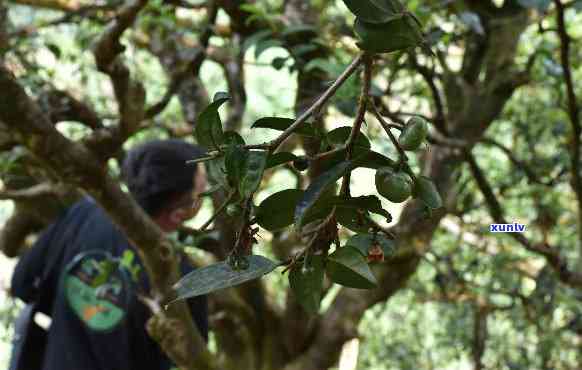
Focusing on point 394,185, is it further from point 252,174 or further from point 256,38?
point 256,38

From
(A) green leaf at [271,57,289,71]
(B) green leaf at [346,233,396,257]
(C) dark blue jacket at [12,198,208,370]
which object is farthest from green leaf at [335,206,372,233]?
(C) dark blue jacket at [12,198,208,370]

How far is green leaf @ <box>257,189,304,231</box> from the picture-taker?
0.40m

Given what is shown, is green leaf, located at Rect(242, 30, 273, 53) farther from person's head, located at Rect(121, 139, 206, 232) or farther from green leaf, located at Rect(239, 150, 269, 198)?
green leaf, located at Rect(239, 150, 269, 198)

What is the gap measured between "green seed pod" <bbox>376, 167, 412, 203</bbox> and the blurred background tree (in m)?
0.62

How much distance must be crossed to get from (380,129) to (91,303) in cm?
81

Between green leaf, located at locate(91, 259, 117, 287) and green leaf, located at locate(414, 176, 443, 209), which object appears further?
green leaf, located at locate(91, 259, 117, 287)

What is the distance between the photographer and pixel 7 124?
92 cm

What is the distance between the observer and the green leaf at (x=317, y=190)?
35cm

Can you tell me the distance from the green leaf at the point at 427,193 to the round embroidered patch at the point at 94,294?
3.28 feet

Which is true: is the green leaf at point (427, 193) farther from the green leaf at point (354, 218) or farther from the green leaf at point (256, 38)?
the green leaf at point (256, 38)

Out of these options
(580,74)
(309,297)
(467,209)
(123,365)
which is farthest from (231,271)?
(580,74)

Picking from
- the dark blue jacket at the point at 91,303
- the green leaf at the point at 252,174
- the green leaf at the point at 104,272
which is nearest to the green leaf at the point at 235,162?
the green leaf at the point at 252,174

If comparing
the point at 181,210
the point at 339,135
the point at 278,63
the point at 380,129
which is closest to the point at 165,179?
the point at 181,210

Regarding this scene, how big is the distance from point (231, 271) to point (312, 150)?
13cm
